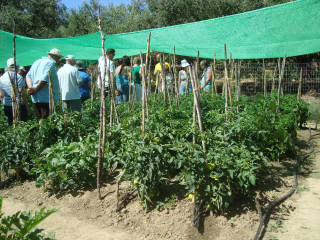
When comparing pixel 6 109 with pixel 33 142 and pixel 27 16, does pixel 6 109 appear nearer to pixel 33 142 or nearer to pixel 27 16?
pixel 33 142

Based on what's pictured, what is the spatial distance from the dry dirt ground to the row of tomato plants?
16 centimetres

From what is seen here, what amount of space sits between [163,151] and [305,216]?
1.62 metres

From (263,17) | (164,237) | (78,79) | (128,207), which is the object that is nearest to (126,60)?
(78,79)

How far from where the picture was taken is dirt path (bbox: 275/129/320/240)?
2680 millimetres

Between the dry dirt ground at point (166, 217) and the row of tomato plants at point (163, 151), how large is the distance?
16 cm

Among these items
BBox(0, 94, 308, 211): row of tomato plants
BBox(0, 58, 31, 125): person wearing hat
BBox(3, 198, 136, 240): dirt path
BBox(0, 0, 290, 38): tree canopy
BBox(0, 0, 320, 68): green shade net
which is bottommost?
BBox(3, 198, 136, 240): dirt path

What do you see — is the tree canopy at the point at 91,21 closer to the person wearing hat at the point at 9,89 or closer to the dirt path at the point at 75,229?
the person wearing hat at the point at 9,89

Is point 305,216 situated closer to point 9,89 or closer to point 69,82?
point 69,82

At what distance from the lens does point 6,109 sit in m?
5.29

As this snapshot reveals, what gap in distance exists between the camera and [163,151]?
115 inches

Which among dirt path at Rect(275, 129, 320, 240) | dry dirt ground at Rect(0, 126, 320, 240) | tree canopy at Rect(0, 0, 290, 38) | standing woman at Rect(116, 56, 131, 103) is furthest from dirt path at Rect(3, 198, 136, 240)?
tree canopy at Rect(0, 0, 290, 38)

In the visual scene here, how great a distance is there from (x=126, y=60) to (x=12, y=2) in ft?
53.0

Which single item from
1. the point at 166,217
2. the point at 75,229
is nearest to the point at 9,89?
the point at 75,229

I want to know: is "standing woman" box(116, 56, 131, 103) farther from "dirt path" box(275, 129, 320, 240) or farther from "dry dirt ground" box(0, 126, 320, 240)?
"dirt path" box(275, 129, 320, 240)
